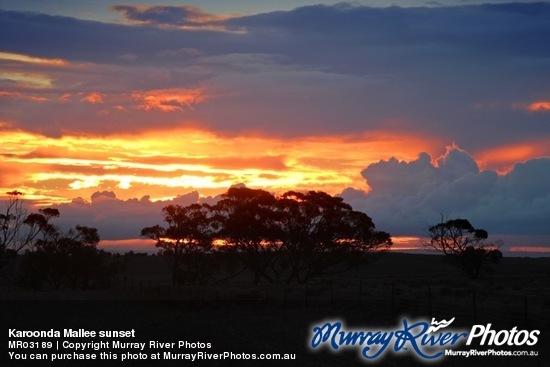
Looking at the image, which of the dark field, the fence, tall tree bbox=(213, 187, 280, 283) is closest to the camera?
the dark field

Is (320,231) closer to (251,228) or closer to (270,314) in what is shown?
(251,228)

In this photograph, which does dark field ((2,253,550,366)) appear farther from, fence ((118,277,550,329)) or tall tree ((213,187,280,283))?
tall tree ((213,187,280,283))

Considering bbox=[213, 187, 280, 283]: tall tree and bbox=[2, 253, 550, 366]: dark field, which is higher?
bbox=[213, 187, 280, 283]: tall tree

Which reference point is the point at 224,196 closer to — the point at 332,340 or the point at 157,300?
the point at 157,300

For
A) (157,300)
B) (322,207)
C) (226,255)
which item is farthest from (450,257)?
(157,300)

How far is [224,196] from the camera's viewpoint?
73.5 m

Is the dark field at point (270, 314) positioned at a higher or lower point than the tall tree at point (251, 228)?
lower

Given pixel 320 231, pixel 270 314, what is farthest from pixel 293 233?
pixel 270 314

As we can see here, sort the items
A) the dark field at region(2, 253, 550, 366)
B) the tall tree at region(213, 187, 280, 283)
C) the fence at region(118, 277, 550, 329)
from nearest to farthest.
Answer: the dark field at region(2, 253, 550, 366), the fence at region(118, 277, 550, 329), the tall tree at region(213, 187, 280, 283)

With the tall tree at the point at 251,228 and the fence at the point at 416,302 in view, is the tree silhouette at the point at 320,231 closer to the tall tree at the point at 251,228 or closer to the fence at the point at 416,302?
the tall tree at the point at 251,228

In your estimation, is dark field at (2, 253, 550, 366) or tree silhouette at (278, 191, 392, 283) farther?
tree silhouette at (278, 191, 392, 283)

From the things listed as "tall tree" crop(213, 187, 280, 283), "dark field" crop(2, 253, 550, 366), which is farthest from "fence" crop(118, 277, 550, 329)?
"tall tree" crop(213, 187, 280, 283)

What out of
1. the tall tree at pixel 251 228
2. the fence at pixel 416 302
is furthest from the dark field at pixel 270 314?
the tall tree at pixel 251 228

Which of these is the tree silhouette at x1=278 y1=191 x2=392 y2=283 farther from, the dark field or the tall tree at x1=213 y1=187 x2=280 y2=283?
the dark field
